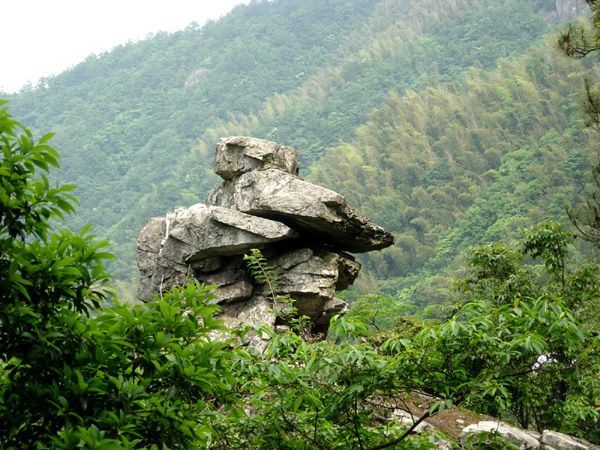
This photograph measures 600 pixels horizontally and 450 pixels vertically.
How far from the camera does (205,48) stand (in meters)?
90.7

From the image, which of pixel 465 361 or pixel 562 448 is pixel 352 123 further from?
pixel 465 361

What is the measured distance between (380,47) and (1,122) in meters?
75.3

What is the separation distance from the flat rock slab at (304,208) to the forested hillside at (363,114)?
23.2m

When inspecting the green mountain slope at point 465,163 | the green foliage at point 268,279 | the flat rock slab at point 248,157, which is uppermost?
the flat rock slab at point 248,157

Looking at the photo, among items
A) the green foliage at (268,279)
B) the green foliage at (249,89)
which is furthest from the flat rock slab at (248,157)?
the green foliage at (249,89)

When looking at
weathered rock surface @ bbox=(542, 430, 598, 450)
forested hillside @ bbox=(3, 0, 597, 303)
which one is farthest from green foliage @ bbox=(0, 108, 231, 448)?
forested hillside @ bbox=(3, 0, 597, 303)

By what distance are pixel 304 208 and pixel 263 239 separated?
65 centimetres

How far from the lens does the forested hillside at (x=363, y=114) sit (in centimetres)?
4131

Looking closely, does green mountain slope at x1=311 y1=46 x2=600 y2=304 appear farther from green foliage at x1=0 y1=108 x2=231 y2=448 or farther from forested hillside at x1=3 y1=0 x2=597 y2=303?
green foliage at x1=0 y1=108 x2=231 y2=448

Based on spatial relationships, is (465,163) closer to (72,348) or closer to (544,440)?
(544,440)

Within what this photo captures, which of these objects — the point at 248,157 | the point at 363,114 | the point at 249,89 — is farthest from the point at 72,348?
the point at 249,89

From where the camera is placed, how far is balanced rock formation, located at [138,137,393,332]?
33.8ft

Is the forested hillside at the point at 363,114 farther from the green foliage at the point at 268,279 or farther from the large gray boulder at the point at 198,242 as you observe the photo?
the green foliage at the point at 268,279

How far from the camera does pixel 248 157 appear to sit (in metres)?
11.3
